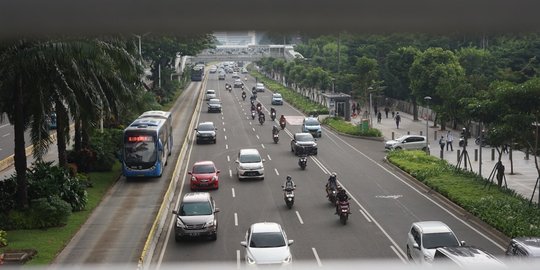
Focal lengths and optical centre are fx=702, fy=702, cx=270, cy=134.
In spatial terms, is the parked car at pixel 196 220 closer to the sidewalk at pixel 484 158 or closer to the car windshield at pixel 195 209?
the car windshield at pixel 195 209

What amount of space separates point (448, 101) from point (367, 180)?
31.2 ft

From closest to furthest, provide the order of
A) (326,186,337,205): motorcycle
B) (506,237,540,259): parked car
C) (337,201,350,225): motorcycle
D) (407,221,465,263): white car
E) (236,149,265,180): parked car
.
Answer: (506,237,540,259): parked car → (407,221,465,263): white car → (337,201,350,225): motorcycle → (326,186,337,205): motorcycle → (236,149,265,180): parked car

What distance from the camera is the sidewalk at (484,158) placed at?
26.5 m

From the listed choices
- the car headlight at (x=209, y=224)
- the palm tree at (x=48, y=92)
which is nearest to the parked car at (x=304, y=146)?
the palm tree at (x=48, y=92)

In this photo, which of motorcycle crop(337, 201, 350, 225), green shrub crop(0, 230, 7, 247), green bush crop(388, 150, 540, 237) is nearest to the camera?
green shrub crop(0, 230, 7, 247)

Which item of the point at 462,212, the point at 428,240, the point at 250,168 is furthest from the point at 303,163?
the point at 428,240

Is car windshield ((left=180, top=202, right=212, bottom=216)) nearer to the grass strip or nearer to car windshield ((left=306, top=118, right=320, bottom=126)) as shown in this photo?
the grass strip

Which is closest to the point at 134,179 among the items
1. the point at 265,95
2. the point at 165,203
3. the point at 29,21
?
the point at 165,203

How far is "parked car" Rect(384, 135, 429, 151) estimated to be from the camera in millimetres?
36812

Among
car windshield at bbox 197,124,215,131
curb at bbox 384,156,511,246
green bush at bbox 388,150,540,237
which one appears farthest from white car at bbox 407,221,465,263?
car windshield at bbox 197,124,215,131

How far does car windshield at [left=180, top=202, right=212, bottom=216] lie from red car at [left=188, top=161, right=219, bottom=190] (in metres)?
6.60

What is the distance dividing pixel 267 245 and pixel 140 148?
44.5 ft

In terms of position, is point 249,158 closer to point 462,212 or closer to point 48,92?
point 462,212

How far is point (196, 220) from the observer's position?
58.2 feet
